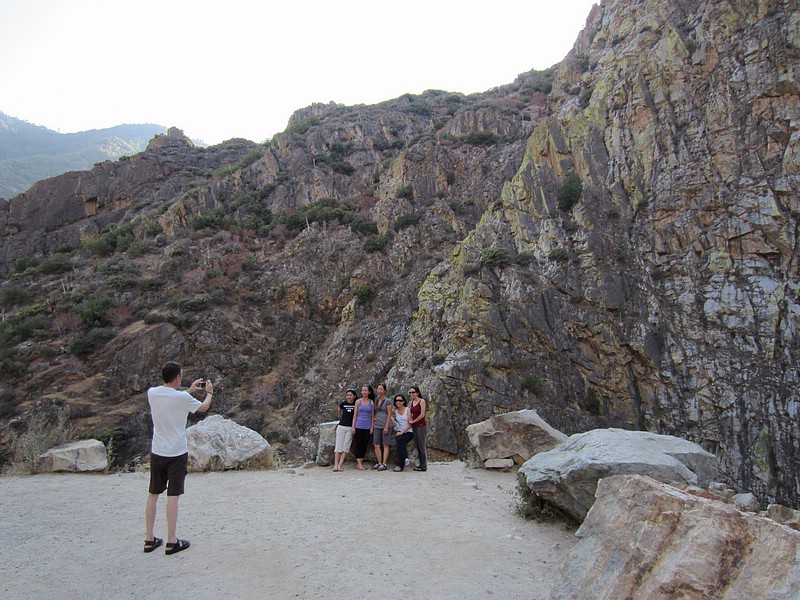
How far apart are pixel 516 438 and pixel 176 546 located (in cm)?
647

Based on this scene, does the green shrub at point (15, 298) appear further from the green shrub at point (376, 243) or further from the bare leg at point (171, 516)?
the bare leg at point (171, 516)

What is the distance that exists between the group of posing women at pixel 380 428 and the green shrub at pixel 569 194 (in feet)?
59.9

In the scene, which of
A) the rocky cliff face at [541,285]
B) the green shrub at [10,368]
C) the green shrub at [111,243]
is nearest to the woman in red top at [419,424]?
the rocky cliff face at [541,285]

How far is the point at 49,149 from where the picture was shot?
112 meters

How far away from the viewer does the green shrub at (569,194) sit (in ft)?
79.0

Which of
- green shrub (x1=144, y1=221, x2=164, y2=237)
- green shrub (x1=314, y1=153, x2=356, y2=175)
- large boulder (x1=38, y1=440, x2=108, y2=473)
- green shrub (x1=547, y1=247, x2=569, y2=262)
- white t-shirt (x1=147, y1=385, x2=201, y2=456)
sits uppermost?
green shrub (x1=314, y1=153, x2=356, y2=175)

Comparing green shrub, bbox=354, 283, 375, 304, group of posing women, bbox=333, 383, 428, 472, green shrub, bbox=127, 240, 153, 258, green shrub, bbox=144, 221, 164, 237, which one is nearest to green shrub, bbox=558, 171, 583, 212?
green shrub, bbox=354, 283, 375, 304

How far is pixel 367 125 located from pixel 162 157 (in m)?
21.5

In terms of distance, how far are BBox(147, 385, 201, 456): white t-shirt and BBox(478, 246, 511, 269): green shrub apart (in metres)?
19.2

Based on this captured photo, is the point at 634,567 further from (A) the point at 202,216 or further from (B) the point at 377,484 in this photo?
(A) the point at 202,216

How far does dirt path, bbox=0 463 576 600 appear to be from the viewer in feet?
12.7

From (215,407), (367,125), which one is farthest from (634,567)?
(367,125)

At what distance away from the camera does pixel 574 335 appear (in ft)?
68.4

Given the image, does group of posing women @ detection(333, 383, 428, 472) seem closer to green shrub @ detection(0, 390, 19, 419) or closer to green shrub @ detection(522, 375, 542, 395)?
green shrub @ detection(522, 375, 542, 395)
